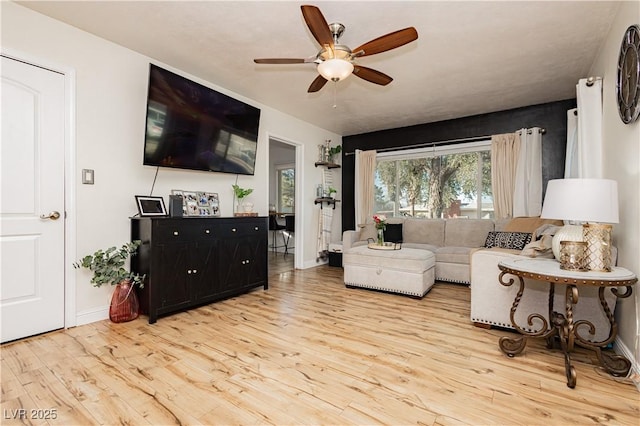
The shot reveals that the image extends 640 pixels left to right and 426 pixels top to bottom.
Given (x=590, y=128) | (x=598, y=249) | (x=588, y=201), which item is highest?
(x=590, y=128)

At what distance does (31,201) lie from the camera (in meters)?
2.36

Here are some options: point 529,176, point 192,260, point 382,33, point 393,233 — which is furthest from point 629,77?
point 192,260

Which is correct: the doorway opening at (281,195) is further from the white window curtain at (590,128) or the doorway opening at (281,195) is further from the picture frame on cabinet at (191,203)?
the white window curtain at (590,128)

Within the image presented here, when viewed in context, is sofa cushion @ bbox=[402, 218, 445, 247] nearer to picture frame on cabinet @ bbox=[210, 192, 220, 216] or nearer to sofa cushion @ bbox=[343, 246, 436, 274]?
sofa cushion @ bbox=[343, 246, 436, 274]

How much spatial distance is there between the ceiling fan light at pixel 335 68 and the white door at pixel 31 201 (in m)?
2.20

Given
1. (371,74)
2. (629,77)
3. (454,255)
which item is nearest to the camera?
(629,77)

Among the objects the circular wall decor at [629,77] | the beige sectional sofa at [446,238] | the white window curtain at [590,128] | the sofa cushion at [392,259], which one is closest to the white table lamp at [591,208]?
the circular wall decor at [629,77]

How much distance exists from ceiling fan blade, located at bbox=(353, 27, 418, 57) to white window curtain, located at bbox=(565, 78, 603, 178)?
6.44ft

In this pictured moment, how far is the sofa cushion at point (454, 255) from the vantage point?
4191 millimetres

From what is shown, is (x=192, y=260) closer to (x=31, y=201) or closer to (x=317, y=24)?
(x=31, y=201)

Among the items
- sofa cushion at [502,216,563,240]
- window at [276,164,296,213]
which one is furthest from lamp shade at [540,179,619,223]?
window at [276,164,296,213]

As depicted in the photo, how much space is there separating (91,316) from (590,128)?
4821 millimetres

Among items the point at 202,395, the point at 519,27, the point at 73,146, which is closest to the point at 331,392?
the point at 202,395

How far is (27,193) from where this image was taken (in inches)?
92.3
